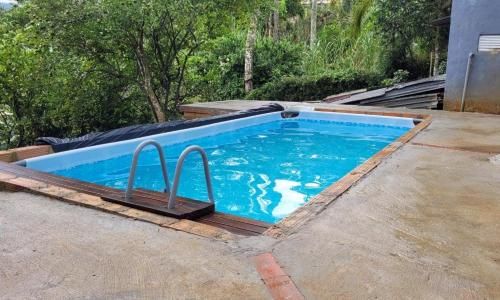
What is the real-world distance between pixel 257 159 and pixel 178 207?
3580 millimetres

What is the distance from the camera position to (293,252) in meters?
2.24

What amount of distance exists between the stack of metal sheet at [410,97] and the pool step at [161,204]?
7386mm

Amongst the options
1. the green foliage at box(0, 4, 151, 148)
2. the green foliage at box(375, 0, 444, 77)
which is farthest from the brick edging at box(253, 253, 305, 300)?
the green foliage at box(375, 0, 444, 77)

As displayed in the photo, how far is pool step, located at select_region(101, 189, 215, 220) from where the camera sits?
2797 mm

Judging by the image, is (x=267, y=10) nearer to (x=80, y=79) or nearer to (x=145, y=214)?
(x=80, y=79)

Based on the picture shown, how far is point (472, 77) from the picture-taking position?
783cm

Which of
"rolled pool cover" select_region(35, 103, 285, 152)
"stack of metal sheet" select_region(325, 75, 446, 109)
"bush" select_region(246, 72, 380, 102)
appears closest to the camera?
"rolled pool cover" select_region(35, 103, 285, 152)

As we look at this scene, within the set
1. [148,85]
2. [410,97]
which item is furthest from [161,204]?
[410,97]

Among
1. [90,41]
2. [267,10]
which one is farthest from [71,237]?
[267,10]

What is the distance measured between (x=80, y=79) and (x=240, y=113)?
122 inches

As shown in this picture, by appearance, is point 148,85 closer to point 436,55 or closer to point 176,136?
point 176,136

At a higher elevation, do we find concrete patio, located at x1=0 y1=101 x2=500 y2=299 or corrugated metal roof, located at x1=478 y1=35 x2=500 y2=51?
corrugated metal roof, located at x1=478 y1=35 x2=500 y2=51

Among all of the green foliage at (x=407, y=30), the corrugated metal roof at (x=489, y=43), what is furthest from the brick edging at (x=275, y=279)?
the green foliage at (x=407, y=30)

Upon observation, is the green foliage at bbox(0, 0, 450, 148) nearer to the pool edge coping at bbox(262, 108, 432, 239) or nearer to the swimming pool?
the swimming pool
